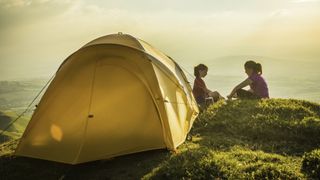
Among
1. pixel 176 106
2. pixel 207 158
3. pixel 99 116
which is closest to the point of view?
pixel 207 158

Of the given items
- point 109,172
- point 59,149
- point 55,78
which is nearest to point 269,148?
point 109,172

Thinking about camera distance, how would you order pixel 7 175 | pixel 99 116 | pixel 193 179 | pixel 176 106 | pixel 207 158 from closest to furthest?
pixel 193 179 → pixel 207 158 → pixel 7 175 → pixel 99 116 → pixel 176 106

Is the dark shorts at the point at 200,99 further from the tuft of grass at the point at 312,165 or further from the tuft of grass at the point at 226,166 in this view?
the tuft of grass at the point at 312,165

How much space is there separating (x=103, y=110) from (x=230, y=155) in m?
4.31

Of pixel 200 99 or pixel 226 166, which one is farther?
pixel 200 99

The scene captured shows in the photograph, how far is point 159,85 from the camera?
11820 mm

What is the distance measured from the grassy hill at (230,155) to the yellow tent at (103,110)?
41 centimetres

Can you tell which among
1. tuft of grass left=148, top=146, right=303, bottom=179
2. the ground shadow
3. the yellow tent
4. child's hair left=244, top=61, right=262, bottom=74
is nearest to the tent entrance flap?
the yellow tent

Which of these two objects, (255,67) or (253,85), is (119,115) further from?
(253,85)

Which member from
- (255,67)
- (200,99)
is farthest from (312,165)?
(200,99)

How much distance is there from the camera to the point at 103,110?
11594 mm

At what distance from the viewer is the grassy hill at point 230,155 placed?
29.8 ft

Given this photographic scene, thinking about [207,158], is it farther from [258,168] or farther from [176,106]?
[176,106]

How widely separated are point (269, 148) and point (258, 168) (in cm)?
289
